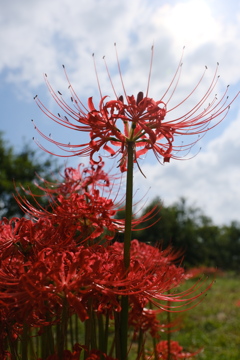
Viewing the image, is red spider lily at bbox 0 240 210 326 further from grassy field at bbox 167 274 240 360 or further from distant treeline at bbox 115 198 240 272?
distant treeline at bbox 115 198 240 272

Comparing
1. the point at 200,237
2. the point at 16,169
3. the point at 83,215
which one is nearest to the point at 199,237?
the point at 200,237

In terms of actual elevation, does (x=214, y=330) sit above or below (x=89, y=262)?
below

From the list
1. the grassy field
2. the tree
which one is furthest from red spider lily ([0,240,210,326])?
the tree

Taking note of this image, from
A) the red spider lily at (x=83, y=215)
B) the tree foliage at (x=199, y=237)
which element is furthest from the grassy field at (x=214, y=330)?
the tree foliage at (x=199, y=237)

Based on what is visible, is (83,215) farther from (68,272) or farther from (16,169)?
(16,169)

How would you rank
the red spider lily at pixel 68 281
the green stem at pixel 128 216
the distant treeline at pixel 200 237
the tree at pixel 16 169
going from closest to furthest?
the red spider lily at pixel 68 281 < the green stem at pixel 128 216 < the tree at pixel 16 169 < the distant treeline at pixel 200 237

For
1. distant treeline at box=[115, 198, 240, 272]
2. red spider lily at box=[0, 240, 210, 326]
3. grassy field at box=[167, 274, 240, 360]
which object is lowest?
grassy field at box=[167, 274, 240, 360]

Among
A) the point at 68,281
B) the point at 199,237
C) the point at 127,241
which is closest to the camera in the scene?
the point at 68,281

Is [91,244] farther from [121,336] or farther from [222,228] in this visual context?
[222,228]

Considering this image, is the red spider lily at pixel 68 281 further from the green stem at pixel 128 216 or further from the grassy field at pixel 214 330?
Result: the grassy field at pixel 214 330
